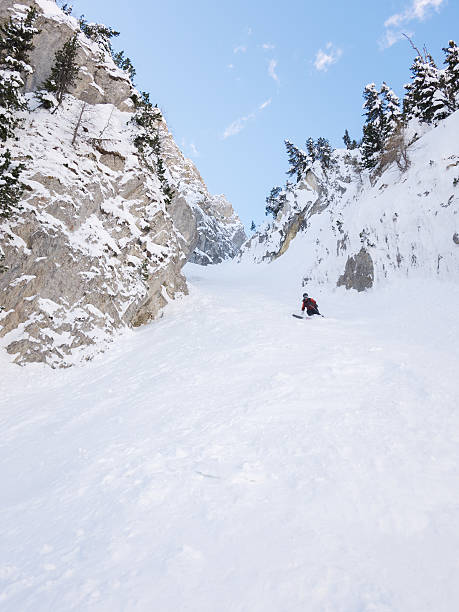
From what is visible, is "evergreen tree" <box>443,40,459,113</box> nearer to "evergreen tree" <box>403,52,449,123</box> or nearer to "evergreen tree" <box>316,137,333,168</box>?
"evergreen tree" <box>403,52,449,123</box>

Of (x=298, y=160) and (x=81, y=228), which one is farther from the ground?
(x=298, y=160)

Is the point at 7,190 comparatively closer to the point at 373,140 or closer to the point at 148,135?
the point at 148,135

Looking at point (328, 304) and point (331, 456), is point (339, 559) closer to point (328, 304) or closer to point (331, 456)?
point (331, 456)

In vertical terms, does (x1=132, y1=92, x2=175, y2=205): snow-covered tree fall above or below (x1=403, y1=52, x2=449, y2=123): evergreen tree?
below

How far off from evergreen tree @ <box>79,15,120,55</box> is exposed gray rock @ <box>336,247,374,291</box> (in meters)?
25.5

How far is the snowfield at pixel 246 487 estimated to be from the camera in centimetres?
282

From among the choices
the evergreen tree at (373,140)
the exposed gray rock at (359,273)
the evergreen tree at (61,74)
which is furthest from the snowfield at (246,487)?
the evergreen tree at (373,140)

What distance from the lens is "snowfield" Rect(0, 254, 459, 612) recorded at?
2820mm

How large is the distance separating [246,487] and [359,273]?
19580mm

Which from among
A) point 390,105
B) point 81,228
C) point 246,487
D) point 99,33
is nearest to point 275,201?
point 390,105

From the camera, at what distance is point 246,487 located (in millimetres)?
4152

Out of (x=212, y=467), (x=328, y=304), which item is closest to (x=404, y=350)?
(x=212, y=467)

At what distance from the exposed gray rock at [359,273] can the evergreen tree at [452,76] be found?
54.4 feet

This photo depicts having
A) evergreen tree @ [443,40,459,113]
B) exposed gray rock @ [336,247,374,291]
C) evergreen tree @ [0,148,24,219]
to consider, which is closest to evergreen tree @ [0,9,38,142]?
evergreen tree @ [0,148,24,219]
